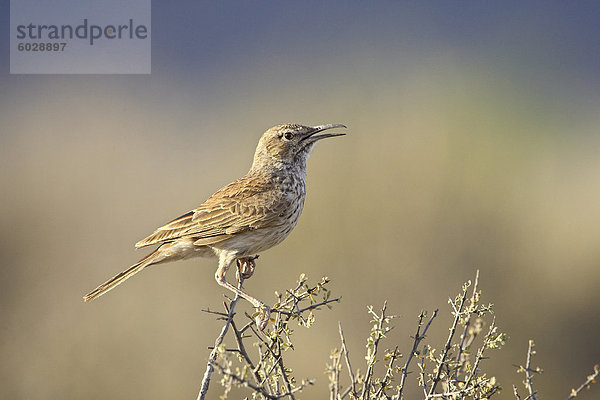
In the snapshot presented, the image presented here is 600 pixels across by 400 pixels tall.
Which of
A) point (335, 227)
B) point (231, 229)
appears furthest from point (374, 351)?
point (335, 227)

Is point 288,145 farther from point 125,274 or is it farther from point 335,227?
point 335,227

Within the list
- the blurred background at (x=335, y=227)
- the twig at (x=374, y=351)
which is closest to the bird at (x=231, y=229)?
the twig at (x=374, y=351)

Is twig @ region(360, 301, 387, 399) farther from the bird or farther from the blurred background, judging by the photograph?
the blurred background

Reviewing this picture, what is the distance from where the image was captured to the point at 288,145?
20.3 feet

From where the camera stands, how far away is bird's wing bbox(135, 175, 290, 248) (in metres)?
5.48

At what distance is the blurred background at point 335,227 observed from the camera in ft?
38.4

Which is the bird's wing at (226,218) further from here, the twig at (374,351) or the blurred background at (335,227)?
the blurred background at (335,227)

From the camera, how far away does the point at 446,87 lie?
1848cm

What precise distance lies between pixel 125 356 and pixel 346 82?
14.5 m

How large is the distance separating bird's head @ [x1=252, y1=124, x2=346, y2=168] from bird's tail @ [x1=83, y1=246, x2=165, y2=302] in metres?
1.26

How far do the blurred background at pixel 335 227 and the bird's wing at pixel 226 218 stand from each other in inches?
228

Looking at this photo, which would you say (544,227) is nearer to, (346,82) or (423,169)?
(423,169)

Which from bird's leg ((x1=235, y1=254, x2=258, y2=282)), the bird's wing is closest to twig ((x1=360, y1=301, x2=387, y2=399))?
the bird's wing

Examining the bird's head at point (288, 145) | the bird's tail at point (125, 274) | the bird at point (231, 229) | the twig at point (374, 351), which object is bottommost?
the twig at point (374, 351)
